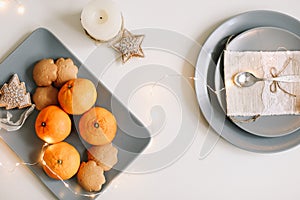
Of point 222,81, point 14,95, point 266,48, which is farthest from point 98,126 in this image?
point 266,48

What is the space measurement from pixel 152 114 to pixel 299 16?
417 millimetres

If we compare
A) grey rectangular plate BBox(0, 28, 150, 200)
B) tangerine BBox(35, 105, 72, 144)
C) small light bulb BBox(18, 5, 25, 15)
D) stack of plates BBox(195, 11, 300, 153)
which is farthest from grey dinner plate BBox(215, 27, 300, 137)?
small light bulb BBox(18, 5, 25, 15)

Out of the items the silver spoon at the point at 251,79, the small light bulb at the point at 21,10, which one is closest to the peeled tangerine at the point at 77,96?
the small light bulb at the point at 21,10

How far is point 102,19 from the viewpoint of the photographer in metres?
0.92

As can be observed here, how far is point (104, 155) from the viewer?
914 mm

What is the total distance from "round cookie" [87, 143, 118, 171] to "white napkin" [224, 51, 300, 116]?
0.28m

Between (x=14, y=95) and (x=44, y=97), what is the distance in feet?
0.20

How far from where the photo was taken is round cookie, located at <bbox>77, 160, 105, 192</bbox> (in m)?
0.90

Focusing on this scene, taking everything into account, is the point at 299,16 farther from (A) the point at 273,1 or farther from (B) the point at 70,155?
(B) the point at 70,155

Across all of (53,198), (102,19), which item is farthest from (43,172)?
(102,19)

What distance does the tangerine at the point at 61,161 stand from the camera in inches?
34.4

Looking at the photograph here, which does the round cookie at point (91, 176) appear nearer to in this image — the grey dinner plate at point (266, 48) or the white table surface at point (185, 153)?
the white table surface at point (185, 153)

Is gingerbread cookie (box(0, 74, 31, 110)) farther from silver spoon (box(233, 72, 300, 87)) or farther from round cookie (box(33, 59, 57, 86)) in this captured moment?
silver spoon (box(233, 72, 300, 87))

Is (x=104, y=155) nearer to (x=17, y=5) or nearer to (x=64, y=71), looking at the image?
(x=64, y=71)
